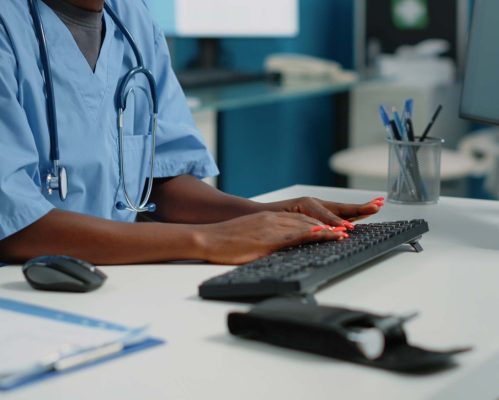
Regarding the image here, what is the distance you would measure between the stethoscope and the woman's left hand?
0.20 m

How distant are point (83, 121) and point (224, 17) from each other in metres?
2.00

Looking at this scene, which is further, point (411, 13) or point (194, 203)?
point (411, 13)

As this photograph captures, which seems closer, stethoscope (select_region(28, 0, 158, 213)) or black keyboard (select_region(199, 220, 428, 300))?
black keyboard (select_region(199, 220, 428, 300))

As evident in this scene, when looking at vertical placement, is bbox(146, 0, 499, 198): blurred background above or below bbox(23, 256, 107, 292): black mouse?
below

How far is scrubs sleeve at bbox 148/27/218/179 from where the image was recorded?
133cm

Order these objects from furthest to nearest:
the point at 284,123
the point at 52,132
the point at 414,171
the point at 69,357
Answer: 1. the point at 284,123
2. the point at 414,171
3. the point at 52,132
4. the point at 69,357

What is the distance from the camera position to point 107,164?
1.18 m

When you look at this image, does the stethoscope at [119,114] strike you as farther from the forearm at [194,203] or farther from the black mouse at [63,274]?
the black mouse at [63,274]

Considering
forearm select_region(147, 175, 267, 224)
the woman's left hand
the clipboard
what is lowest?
forearm select_region(147, 175, 267, 224)

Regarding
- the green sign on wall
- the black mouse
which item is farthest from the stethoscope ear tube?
the green sign on wall

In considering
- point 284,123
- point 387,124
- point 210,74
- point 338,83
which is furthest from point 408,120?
point 284,123

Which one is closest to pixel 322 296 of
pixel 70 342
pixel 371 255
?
pixel 371 255

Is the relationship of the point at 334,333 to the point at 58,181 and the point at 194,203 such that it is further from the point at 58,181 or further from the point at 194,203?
the point at 194,203

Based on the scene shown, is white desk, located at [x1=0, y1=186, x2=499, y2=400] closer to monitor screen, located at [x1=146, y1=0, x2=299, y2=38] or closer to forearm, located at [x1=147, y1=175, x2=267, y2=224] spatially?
forearm, located at [x1=147, y1=175, x2=267, y2=224]
